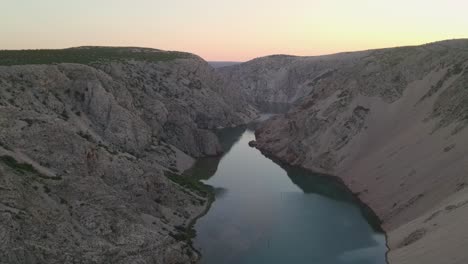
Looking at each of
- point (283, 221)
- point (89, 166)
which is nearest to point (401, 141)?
point (283, 221)

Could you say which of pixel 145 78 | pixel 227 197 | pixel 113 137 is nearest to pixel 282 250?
pixel 227 197

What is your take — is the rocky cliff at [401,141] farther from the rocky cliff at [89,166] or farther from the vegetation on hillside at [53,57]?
the vegetation on hillside at [53,57]

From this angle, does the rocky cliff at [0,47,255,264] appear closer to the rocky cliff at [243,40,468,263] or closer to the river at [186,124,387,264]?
the river at [186,124,387,264]

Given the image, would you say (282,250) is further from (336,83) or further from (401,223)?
(336,83)

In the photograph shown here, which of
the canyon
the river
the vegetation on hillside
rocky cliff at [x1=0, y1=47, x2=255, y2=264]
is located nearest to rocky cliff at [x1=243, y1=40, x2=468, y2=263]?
the canyon

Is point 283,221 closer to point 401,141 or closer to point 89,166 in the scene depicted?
point 89,166
